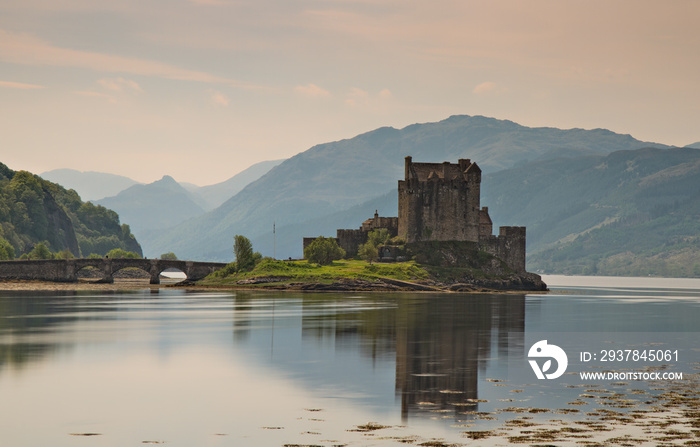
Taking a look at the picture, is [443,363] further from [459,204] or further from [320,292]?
[459,204]

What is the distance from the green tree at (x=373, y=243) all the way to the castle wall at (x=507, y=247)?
1862 centimetres

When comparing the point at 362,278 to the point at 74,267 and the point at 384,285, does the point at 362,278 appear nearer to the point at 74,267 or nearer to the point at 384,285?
the point at 384,285

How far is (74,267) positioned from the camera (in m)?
159

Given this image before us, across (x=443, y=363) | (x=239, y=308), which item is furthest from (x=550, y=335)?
(x=239, y=308)

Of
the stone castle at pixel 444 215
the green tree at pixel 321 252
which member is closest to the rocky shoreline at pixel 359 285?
the stone castle at pixel 444 215

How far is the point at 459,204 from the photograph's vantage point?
507 feet

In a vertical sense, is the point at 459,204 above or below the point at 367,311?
above

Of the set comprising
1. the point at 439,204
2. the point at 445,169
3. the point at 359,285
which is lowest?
the point at 359,285

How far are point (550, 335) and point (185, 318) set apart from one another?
35.3 metres

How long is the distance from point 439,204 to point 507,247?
1676 cm

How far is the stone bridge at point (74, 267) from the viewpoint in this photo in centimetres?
14925

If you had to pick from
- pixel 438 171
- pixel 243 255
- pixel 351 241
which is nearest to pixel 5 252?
pixel 243 255

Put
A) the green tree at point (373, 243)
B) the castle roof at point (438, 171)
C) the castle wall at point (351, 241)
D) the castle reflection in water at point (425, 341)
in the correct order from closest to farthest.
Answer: the castle reflection in water at point (425, 341) < the green tree at point (373, 243) < the castle roof at point (438, 171) < the castle wall at point (351, 241)

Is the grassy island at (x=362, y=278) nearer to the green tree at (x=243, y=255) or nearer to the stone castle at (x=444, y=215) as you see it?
the green tree at (x=243, y=255)
